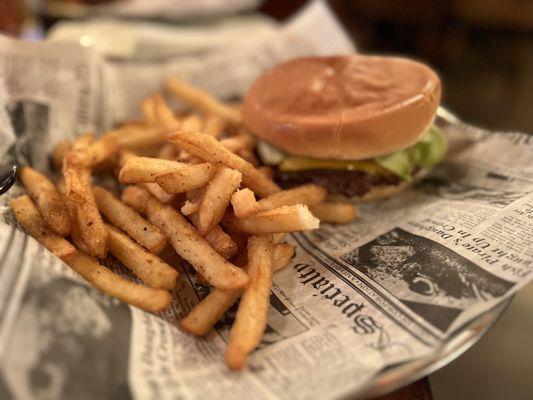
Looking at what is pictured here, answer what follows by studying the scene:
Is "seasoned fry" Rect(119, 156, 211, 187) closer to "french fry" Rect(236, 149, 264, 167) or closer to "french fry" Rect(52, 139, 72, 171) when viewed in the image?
"french fry" Rect(236, 149, 264, 167)

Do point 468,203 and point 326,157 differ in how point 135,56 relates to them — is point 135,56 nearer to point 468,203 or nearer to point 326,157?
point 326,157

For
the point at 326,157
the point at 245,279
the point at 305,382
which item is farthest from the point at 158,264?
the point at 326,157

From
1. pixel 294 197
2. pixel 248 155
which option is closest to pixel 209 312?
pixel 294 197

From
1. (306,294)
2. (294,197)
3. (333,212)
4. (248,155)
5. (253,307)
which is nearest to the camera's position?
(253,307)

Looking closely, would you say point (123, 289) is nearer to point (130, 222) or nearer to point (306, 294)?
point (130, 222)

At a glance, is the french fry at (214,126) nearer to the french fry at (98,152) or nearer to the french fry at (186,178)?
the french fry at (98,152)
